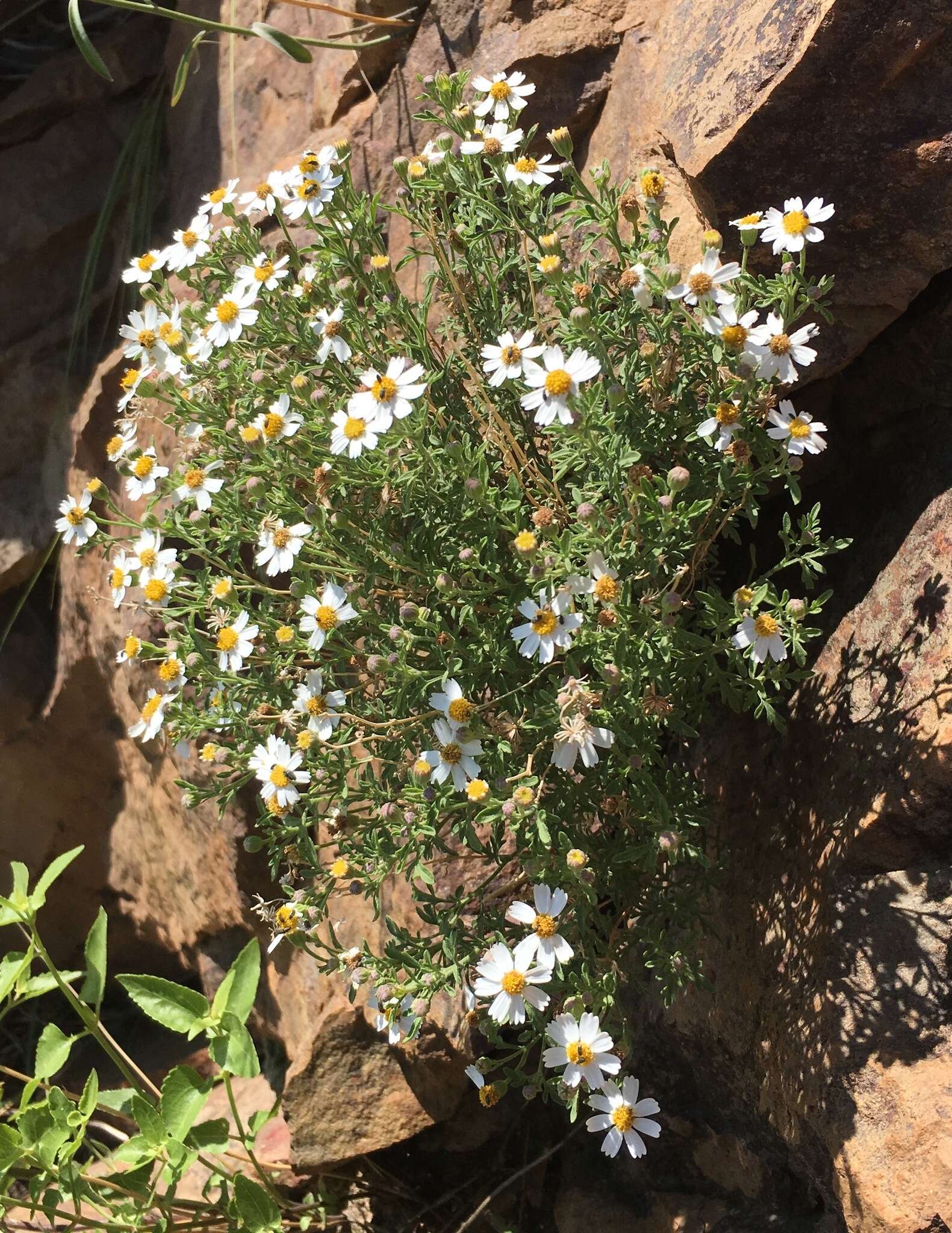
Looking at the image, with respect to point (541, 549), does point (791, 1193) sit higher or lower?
lower

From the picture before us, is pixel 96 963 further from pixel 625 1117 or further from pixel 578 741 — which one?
pixel 578 741

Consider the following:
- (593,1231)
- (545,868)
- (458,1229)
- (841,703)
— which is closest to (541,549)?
(545,868)

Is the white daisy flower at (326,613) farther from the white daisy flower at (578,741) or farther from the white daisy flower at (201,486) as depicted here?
the white daisy flower at (578,741)

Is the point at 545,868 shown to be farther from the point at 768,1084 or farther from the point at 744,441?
the point at 744,441

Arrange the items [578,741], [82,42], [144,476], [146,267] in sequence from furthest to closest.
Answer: [82,42]
[146,267]
[144,476]
[578,741]

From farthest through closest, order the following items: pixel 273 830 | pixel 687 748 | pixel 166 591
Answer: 1. pixel 687 748
2. pixel 273 830
3. pixel 166 591

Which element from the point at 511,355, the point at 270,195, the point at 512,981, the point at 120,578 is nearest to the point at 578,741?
the point at 512,981
